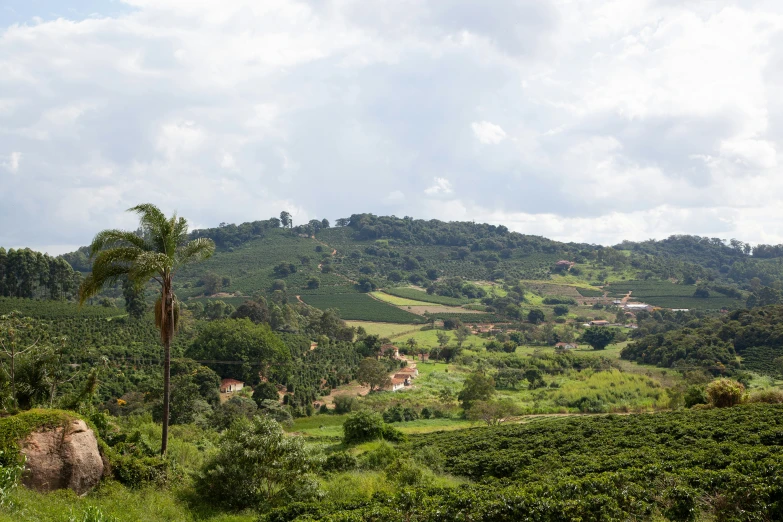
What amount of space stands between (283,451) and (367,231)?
161713 mm

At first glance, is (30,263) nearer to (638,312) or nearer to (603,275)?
(638,312)

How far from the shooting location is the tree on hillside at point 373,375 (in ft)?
171

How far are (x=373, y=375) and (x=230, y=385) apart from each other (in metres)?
13.5

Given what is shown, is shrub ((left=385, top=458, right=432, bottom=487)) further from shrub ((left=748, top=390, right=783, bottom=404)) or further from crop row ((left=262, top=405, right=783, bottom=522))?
shrub ((left=748, top=390, right=783, bottom=404))

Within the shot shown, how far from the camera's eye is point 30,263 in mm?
56969

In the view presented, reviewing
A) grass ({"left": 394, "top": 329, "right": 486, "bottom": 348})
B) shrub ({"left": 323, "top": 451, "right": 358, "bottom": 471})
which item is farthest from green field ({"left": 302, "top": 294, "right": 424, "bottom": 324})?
shrub ({"left": 323, "top": 451, "right": 358, "bottom": 471})

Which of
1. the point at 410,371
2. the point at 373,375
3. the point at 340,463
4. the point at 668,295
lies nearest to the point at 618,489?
the point at 340,463

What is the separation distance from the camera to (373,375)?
52.2 m

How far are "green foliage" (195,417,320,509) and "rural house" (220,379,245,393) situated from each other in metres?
35.4

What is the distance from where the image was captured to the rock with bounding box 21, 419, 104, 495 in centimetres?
1071

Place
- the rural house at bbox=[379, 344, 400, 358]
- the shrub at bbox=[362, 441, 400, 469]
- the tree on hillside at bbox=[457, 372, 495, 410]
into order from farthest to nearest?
1. the rural house at bbox=[379, 344, 400, 358]
2. the tree on hillside at bbox=[457, 372, 495, 410]
3. the shrub at bbox=[362, 441, 400, 469]

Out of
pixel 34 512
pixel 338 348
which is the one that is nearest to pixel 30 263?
pixel 338 348

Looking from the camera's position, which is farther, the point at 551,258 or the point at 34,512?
the point at 551,258

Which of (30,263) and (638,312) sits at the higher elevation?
(30,263)
